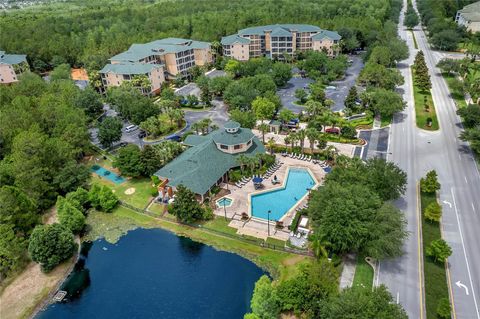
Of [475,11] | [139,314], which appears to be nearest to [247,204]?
[139,314]

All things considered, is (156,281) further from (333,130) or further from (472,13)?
(472,13)

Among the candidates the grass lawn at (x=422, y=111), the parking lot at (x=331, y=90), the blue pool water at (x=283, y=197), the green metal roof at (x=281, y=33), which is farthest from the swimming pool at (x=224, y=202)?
the green metal roof at (x=281, y=33)

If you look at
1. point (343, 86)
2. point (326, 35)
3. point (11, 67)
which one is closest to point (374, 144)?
point (343, 86)

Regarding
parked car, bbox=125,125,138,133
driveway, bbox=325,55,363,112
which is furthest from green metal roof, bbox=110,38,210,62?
driveway, bbox=325,55,363,112

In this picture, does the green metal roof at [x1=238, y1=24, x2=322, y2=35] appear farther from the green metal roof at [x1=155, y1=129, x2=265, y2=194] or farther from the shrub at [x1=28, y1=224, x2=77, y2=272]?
the shrub at [x1=28, y1=224, x2=77, y2=272]

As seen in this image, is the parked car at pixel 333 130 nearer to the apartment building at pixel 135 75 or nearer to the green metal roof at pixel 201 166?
the green metal roof at pixel 201 166

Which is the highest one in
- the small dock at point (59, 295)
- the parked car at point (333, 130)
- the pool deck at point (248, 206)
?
the parked car at point (333, 130)
